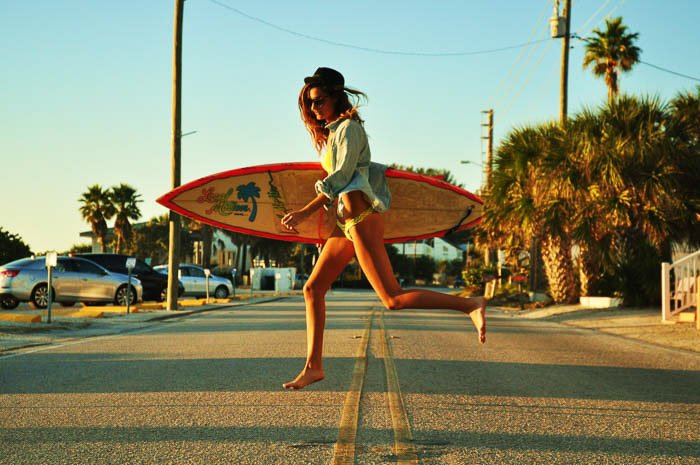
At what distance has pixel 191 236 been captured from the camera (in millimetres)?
88062

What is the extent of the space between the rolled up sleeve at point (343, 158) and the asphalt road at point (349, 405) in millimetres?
1605

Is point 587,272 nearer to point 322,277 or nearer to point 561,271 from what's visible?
point 561,271

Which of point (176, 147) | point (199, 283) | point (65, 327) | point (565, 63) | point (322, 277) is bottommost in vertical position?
point (65, 327)

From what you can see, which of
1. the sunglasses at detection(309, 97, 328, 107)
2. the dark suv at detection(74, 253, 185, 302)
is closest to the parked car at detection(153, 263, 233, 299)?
the dark suv at detection(74, 253, 185, 302)

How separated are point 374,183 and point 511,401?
Result: 10.4ft

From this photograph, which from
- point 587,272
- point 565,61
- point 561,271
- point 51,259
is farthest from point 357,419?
point 565,61

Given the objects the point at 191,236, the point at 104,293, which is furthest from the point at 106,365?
the point at 191,236

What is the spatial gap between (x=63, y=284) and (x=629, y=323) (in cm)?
1542

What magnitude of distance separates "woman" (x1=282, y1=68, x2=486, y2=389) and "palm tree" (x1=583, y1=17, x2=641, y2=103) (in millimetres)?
38711

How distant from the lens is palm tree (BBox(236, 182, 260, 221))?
20.7 ft

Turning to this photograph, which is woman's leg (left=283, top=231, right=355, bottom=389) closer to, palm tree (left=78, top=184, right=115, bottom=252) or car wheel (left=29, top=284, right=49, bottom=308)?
car wheel (left=29, top=284, right=49, bottom=308)

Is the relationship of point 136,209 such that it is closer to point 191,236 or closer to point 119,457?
point 191,236

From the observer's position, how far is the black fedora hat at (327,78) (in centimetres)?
513

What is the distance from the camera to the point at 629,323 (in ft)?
64.2
